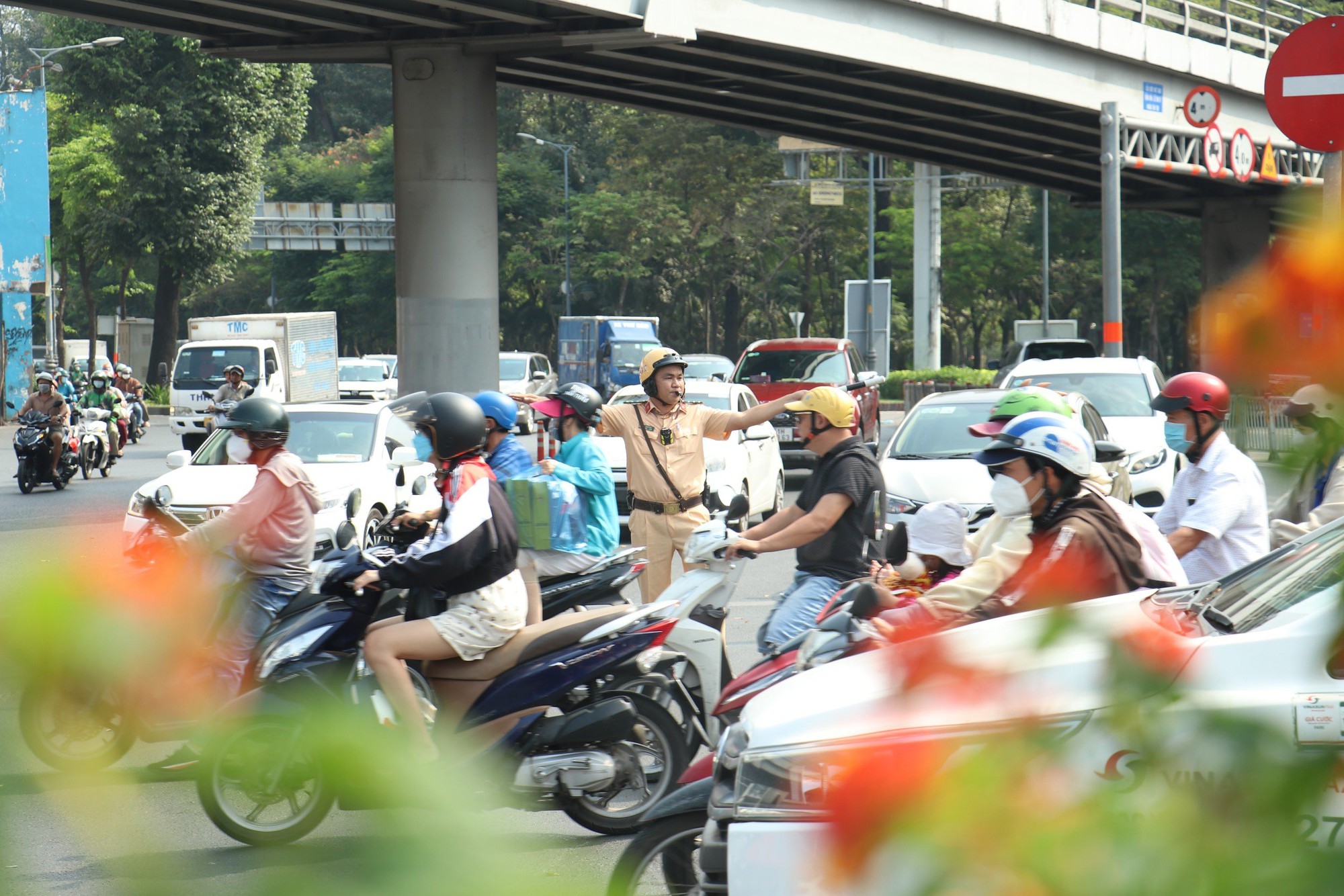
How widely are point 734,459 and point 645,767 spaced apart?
900 cm

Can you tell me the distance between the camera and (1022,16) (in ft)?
74.4

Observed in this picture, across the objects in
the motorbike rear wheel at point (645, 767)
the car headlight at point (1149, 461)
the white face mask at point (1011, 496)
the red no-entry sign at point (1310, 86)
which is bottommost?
the motorbike rear wheel at point (645, 767)

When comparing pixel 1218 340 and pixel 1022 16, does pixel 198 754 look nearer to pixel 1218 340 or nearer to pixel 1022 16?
pixel 1218 340

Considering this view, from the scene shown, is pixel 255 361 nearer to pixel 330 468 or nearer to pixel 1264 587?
pixel 330 468

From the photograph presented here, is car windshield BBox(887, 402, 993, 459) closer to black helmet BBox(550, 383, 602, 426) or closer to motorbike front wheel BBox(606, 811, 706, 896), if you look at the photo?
black helmet BBox(550, 383, 602, 426)

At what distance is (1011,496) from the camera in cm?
427

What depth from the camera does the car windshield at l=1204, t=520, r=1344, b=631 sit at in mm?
2959

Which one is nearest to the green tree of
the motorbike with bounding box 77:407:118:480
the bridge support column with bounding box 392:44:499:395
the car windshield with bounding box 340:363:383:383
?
the car windshield with bounding box 340:363:383:383

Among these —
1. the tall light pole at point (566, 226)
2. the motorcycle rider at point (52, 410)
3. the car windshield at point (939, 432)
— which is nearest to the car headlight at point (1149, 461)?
the car windshield at point (939, 432)

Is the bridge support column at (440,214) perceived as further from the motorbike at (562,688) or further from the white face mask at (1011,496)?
the white face mask at (1011,496)

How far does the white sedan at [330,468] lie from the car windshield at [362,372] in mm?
27030

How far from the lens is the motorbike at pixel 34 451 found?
63.8 feet

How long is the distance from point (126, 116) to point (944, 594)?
42.9 m

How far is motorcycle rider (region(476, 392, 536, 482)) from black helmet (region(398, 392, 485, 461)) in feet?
3.51
